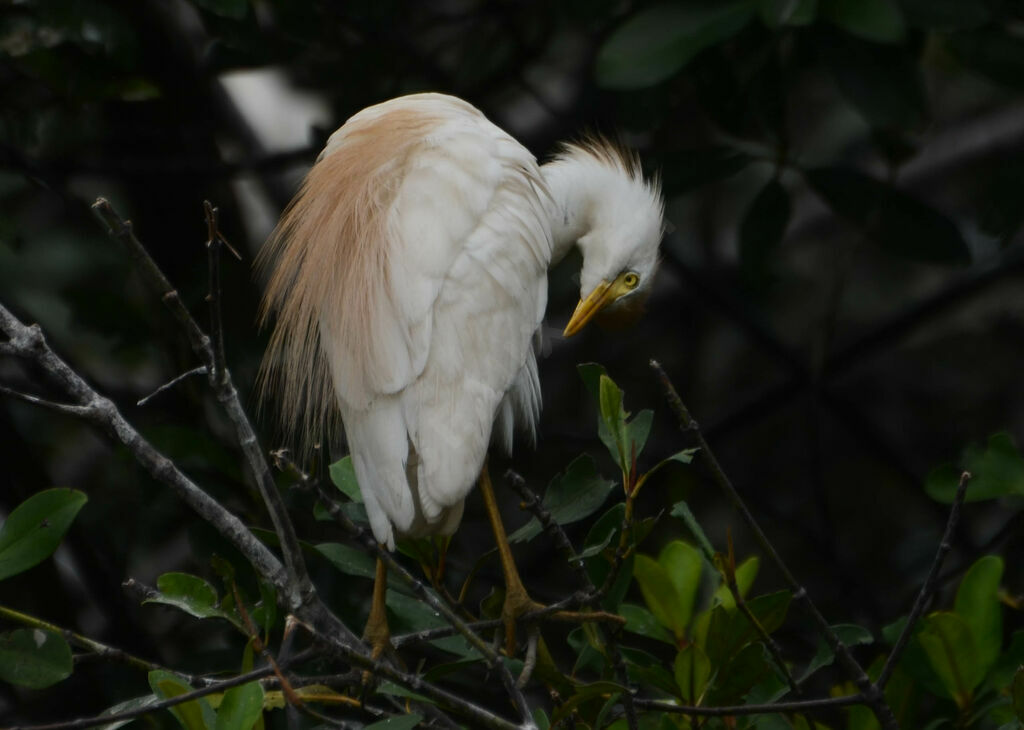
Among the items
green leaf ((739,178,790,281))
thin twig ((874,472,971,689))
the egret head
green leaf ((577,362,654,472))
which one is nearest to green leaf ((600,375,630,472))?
green leaf ((577,362,654,472))

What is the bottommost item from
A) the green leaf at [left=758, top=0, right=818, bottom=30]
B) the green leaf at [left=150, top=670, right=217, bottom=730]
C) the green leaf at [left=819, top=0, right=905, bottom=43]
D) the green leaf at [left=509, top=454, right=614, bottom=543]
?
the green leaf at [left=509, top=454, right=614, bottom=543]

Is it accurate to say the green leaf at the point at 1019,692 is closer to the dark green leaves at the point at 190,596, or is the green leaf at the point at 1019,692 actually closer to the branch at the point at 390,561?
the branch at the point at 390,561

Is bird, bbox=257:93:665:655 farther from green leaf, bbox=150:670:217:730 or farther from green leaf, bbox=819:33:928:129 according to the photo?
green leaf, bbox=819:33:928:129

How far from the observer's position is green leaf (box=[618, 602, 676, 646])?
152cm

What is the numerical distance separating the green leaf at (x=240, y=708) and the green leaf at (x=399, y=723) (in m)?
0.12

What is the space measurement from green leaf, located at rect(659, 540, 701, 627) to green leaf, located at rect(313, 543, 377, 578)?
0.37 metres

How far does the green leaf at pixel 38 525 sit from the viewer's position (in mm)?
1280

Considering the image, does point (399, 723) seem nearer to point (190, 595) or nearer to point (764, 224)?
point (190, 595)

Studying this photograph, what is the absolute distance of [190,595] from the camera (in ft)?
4.39

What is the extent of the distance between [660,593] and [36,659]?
73cm

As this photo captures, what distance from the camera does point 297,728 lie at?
1275 mm

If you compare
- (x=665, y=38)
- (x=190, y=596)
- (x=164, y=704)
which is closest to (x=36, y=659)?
(x=190, y=596)

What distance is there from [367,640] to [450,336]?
42 cm

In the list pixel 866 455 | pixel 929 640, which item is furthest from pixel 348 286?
pixel 866 455
